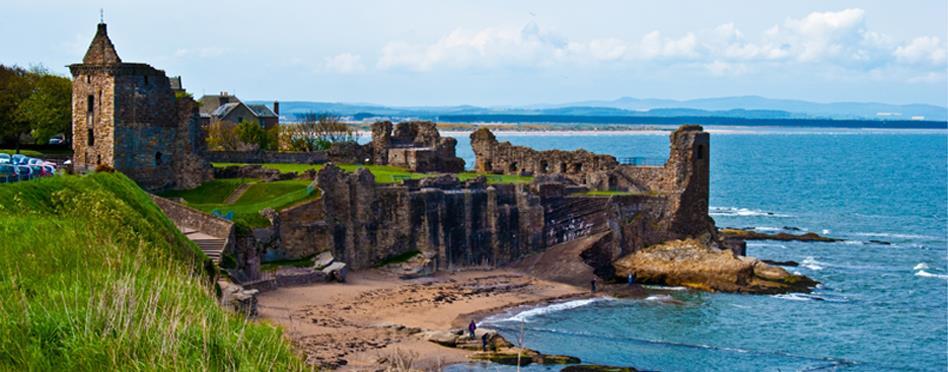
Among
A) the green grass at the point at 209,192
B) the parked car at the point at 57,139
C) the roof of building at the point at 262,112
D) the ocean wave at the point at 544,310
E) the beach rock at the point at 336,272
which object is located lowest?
the ocean wave at the point at 544,310

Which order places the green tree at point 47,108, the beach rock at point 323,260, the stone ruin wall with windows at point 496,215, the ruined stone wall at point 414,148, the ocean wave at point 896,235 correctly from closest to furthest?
the beach rock at point 323,260 < the stone ruin wall with windows at point 496,215 < the green tree at point 47,108 < the ruined stone wall at point 414,148 < the ocean wave at point 896,235

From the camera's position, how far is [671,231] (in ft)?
197

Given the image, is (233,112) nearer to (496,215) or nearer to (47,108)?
(47,108)

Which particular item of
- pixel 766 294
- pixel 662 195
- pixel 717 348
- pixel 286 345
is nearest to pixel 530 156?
pixel 662 195

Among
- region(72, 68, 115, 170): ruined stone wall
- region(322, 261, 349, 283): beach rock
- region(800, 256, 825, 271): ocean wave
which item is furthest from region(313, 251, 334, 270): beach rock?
region(800, 256, 825, 271): ocean wave

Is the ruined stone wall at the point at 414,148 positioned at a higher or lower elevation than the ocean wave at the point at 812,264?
higher

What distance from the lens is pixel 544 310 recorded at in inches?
1863

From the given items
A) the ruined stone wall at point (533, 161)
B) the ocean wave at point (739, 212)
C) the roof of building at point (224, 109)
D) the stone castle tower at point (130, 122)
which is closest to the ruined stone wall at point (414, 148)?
the ruined stone wall at point (533, 161)

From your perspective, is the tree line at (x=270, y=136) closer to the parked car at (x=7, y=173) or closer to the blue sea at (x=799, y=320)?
the blue sea at (x=799, y=320)

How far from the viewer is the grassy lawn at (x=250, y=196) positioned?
158 ft

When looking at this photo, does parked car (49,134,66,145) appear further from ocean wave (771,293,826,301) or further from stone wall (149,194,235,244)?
ocean wave (771,293,826,301)

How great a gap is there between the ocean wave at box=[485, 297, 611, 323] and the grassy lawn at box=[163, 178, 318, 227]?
9558 mm

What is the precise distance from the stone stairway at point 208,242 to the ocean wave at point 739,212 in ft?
162

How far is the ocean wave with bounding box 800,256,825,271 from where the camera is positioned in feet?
198
